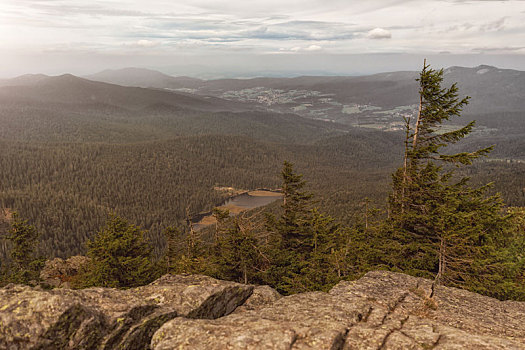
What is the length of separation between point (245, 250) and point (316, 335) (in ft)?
59.5

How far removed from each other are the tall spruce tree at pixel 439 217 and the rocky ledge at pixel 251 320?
5332 millimetres

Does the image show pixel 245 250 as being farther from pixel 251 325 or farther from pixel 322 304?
pixel 251 325

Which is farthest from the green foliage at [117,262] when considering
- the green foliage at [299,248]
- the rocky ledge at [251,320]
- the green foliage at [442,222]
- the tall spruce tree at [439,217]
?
the tall spruce tree at [439,217]

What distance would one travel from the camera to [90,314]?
12414 millimetres

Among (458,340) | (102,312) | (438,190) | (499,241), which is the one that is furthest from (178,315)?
(499,241)

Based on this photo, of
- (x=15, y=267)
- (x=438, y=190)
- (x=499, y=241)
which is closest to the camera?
(x=499, y=241)

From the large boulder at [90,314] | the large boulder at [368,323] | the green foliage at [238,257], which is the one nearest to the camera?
the large boulder at [90,314]

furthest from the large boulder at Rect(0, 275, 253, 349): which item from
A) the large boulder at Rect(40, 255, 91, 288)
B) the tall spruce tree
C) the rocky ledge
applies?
the large boulder at Rect(40, 255, 91, 288)

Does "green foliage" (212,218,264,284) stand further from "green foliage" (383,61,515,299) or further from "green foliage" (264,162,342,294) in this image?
"green foliage" (383,61,515,299)

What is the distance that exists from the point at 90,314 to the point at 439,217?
1031 inches

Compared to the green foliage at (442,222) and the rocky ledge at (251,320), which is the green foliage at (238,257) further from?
the green foliage at (442,222)

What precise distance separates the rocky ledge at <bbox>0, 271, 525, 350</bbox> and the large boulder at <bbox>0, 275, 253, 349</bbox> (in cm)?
4

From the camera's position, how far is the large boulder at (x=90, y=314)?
11.3 meters

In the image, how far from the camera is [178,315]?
14.9 metres
